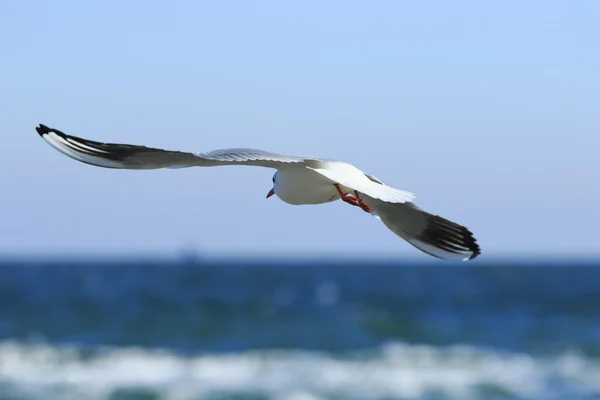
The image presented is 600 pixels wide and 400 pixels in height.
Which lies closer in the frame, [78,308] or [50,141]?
[50,141]

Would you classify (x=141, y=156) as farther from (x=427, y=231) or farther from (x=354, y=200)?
(x=427, y=231)

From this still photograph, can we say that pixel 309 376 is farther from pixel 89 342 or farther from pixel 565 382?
pixel 89 342

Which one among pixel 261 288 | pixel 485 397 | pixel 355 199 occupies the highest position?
pixel 261 288

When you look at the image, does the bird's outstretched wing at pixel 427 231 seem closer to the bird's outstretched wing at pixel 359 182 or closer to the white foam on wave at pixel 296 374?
the bird's outstretched wing at pixel 359 182

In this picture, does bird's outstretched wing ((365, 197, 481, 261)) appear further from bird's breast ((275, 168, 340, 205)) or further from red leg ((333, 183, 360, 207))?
bird's breast ((275, 168, 340, 205))

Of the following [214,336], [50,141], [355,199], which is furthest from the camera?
[214,336]

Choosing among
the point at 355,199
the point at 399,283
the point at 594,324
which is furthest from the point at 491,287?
the point at 355,199

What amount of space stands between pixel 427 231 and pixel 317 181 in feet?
2.09

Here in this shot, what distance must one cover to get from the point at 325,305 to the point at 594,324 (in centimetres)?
671

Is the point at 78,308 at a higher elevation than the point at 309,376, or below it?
higher

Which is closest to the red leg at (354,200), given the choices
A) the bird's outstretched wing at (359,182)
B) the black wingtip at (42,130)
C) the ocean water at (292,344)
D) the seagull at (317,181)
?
the seagull at (317,181)

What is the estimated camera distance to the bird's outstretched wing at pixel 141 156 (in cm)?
389

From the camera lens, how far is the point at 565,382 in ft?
47.3

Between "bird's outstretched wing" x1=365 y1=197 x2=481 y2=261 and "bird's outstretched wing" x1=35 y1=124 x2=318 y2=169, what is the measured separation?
730 mm
